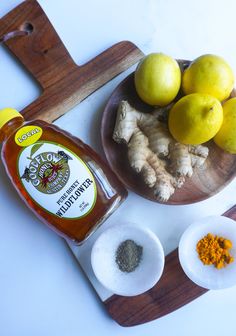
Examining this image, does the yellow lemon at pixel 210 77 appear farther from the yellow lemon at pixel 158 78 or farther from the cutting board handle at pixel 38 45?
the cutting board handle at pixel 38 45

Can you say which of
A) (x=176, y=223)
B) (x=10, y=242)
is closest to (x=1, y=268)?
(x=10, y=242)

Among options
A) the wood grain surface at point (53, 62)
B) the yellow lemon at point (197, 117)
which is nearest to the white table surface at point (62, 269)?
the wood grain surface at point (53, 62)

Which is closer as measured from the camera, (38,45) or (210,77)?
(210,77)

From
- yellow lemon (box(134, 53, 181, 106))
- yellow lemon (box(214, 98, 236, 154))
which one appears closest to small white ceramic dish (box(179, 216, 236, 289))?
yellow lemon (box(214, 98, 236, 154))

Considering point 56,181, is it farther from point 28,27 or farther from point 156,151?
point 28,27

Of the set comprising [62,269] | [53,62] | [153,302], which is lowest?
[153,302]

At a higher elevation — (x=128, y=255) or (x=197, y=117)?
(x=197, y=117)

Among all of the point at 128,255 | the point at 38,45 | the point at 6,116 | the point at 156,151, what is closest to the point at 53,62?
the point at 38,45
